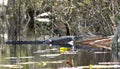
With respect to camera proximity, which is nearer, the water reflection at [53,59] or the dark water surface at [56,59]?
the dark water surface at [56,59]

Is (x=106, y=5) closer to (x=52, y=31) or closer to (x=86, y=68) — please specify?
(x=52, y=31)

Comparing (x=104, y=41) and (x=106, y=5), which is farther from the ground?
(x=106, y=5)

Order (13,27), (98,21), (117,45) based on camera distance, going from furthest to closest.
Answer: (13,27)
(98,21)
(117,45)

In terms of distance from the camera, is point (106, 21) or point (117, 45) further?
point (106, 21)

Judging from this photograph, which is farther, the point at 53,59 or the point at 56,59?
the point at 53,59

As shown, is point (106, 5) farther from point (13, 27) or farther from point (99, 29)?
point (13, 27)

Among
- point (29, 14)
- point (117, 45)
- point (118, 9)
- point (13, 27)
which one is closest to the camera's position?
point (117, 45)

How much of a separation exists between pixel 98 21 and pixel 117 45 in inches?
451

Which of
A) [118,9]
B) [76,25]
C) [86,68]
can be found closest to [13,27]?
[76,25]

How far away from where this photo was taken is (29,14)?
40.6 meters

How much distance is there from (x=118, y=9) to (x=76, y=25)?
26.4 ft

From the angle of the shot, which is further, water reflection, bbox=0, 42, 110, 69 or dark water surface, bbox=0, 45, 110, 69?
water reflection, bbox=0, 42, 110, 69

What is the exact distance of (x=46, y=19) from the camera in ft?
140

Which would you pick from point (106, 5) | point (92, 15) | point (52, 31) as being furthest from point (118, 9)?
point (52, 31)
